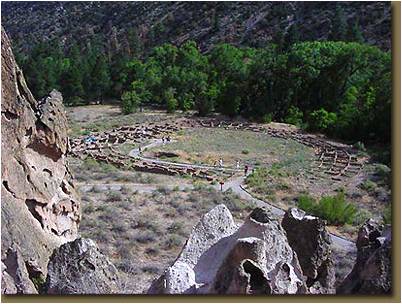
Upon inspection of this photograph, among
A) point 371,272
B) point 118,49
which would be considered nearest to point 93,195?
point 371,272

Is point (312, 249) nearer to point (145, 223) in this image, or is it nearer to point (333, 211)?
point (145, 223)

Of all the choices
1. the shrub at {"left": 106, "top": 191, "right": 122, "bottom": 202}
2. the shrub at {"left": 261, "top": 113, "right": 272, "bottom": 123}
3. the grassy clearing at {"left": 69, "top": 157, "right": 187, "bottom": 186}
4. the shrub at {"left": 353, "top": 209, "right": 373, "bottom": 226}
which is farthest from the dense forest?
the shrub at {"left": 106, "top": 191, "right": 122, "bottom": 202}

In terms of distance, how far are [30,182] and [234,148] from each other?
2704 centimetres

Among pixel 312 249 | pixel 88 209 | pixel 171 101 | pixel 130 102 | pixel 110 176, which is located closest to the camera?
pixel 312 249

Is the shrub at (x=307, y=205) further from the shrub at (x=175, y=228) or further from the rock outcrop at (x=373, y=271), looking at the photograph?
the rock outcrop at (x=373, y=271)

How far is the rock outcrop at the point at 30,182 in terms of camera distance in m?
7.07

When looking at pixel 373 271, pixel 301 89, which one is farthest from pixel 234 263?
pixel 301 89

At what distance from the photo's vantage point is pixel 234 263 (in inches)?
220

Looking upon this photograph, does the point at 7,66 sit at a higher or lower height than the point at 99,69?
higher

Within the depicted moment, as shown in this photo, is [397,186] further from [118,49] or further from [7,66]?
[118,49]

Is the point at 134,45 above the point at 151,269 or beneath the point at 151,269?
beneath

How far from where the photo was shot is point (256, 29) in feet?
268

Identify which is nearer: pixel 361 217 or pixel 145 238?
pixel 145 238

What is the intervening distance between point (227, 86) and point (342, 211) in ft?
106
